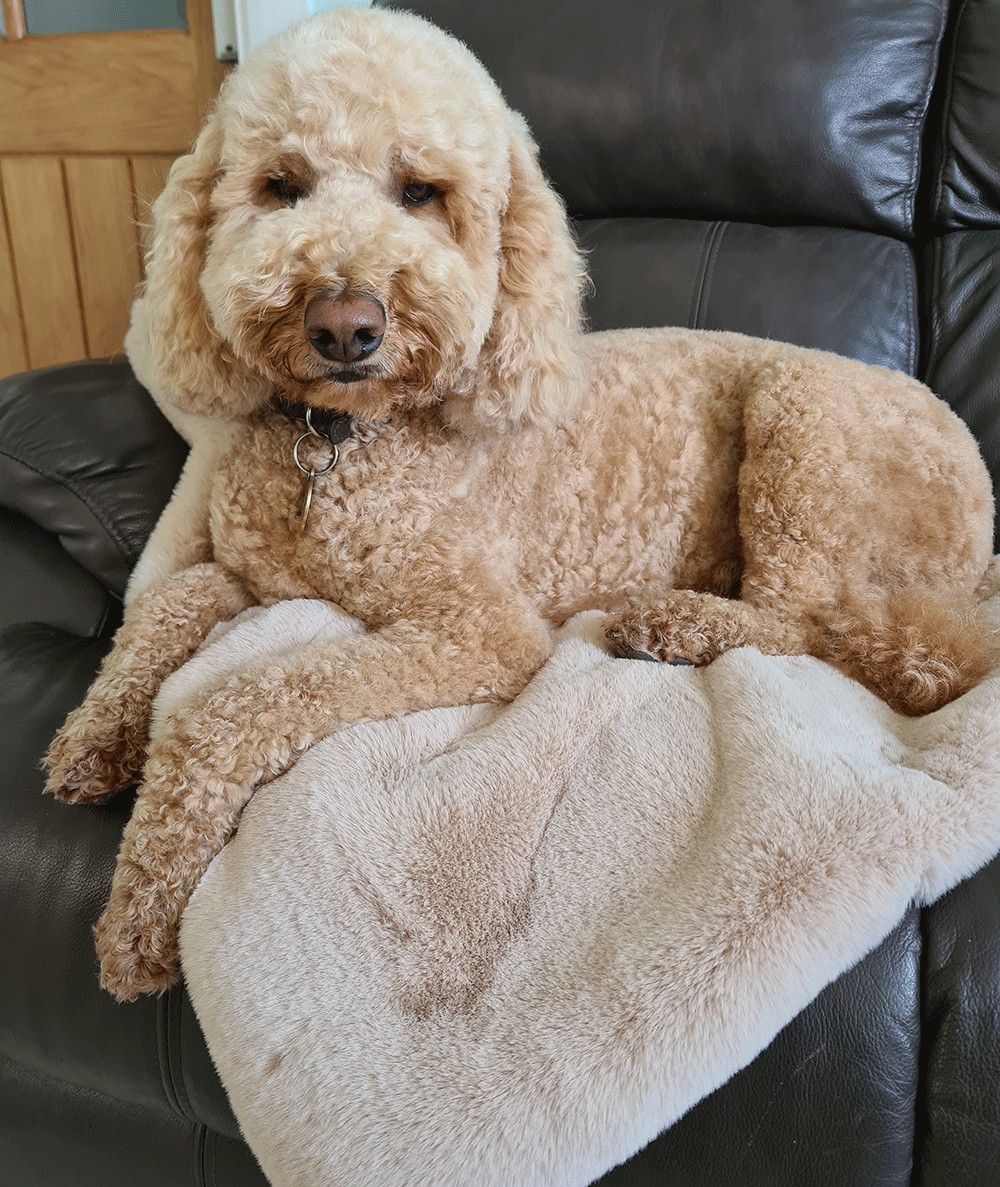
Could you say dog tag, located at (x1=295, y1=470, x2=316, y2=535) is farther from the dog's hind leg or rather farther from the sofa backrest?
the sofa backrest

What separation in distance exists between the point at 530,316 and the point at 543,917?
635mm

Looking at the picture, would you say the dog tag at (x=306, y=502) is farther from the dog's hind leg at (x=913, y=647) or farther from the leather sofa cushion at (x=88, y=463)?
the dog's hind leg at (x=913, y=647)

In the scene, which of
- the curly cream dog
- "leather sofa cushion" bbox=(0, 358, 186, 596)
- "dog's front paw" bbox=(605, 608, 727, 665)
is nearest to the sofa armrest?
"leather sofa cushion" bbox=(0, 358, 186, 596)

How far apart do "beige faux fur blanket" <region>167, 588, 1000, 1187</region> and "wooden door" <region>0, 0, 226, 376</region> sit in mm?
1702

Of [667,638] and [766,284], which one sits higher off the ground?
[766,284]

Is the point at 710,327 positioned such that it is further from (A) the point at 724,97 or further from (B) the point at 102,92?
(B) the point at 102,92

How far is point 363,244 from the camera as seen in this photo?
871mm

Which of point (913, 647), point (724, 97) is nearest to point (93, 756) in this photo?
point (913, 647)

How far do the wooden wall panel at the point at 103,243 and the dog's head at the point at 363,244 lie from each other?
131 centimetres

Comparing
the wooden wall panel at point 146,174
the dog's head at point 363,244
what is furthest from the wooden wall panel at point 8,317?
the dog's head at point 363,244

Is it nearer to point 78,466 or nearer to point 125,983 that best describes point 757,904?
point 125,983

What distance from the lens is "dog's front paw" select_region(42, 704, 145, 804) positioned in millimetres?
859

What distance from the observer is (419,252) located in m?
0.89

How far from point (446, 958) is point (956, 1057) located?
401mm
